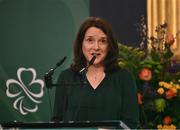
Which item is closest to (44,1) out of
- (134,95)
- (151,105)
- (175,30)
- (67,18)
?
(67,18)

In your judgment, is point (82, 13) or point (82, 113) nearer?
point (82, 113)

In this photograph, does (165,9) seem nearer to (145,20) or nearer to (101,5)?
(145,20)

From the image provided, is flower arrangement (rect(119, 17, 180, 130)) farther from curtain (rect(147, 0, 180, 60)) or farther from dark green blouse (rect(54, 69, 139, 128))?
curtain (rect(147, 0, 180, 60))

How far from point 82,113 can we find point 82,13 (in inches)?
90.7

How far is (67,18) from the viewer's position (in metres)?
4.80

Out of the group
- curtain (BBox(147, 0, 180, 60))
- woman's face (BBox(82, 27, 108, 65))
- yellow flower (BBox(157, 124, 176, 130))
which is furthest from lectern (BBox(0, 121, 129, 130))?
curtain (BBox(147, 0, 180, 60))

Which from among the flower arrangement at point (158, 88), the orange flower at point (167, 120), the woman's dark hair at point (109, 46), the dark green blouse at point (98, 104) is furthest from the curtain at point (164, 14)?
the dark green blouse at point (98, 104)

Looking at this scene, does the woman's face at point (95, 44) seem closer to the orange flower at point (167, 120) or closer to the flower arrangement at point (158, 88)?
the flower arrangement at point (158, 88)

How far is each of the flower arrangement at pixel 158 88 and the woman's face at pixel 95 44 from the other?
59 centimetres

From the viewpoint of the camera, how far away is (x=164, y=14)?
464 cm

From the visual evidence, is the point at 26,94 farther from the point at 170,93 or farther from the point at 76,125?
the point at 76,125

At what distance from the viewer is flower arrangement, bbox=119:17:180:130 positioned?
319cm

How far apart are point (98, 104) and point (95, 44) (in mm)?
336

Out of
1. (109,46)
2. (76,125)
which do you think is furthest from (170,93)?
(76,125)
